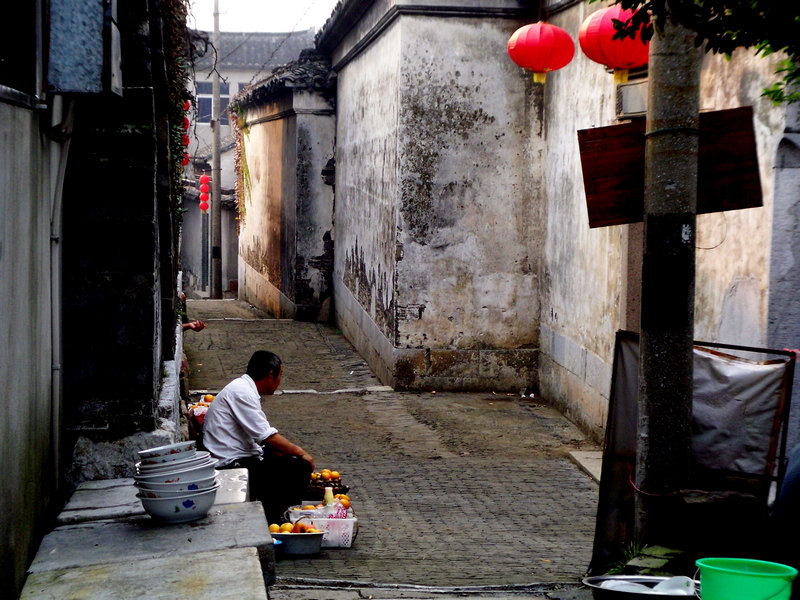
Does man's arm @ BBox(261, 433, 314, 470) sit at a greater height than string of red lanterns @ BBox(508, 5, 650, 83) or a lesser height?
lesser

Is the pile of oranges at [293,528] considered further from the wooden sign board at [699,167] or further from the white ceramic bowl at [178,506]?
the wooden sign board at [699,167]

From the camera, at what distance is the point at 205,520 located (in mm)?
5168

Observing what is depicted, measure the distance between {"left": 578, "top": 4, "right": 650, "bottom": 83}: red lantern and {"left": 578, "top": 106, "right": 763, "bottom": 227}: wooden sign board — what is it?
10.8 feet

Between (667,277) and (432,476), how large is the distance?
174 inches

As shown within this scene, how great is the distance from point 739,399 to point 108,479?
3.44m

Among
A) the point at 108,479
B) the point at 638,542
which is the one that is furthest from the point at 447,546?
the point at 108,479

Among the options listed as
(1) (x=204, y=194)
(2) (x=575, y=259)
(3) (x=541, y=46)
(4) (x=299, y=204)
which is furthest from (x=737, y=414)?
(1) (x=204, y=194)

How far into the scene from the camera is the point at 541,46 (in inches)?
392

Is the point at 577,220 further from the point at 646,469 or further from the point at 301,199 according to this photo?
the point at 301,199

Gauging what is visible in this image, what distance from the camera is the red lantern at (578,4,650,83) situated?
8.25 metres

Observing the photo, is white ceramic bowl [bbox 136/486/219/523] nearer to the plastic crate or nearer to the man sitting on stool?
the plastic crate

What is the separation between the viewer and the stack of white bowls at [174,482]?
4930 millimetres

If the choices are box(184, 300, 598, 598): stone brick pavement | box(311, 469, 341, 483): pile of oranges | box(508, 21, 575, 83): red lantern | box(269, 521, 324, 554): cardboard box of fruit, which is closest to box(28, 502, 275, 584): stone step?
box(184, 300, 598, 598): stone brick pavement

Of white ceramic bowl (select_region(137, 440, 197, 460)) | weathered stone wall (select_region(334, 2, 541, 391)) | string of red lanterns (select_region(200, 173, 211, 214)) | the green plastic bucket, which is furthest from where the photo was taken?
string of red lanterns (select_region(200, 173, 211, 214))
